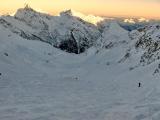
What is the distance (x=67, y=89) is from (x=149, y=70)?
34.9 ft

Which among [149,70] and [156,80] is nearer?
[156,80]

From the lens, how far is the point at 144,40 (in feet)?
220

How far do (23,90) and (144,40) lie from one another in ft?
121

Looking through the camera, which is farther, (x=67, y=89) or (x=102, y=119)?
(x=67, y=89)

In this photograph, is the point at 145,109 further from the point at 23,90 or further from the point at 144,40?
the point at 144,40

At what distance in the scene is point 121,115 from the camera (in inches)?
887

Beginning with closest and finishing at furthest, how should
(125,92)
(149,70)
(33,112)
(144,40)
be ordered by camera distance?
(33,112) < (125,92) < (149,70) < (144,40)

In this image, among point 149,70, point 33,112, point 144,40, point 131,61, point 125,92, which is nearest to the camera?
point 33,112

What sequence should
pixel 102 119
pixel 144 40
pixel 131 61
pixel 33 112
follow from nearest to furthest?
1. pixel 102 119
2. pixel 33 112
3. pixel 131 61
4. pixel 144 40

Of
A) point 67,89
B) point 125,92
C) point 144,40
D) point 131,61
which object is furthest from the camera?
point 144,40

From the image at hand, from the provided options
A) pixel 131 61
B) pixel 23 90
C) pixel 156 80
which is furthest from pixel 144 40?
pixel 23 90

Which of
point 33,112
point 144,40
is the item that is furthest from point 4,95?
point 144,40

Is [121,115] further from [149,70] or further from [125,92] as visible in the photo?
[149,70]

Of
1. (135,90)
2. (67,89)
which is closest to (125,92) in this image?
(135,90)
